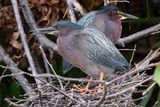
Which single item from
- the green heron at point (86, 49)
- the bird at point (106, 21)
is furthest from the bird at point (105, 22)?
the green heron at point (86, 49)

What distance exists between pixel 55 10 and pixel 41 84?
2.06 ft

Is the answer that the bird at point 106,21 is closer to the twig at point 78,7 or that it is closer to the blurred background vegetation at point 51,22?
the twig at point 78,7

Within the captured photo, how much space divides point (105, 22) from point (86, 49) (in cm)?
30

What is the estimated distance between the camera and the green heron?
2580 millimetres

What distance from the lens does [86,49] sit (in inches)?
102

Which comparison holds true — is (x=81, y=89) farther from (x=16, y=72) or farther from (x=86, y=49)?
(x=16, y=72)

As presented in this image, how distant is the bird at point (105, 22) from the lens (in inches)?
111

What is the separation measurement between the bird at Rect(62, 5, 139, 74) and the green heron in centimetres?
21

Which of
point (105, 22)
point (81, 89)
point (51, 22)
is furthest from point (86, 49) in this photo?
point (51, 22)

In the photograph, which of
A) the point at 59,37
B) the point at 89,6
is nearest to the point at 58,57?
the point at 89,6

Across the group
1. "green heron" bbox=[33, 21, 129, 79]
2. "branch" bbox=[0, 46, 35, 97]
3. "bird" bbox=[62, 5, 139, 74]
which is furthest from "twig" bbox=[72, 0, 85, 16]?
"branch" bbox=[0, 46, 35, 97]

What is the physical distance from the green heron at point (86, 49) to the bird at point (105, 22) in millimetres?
208

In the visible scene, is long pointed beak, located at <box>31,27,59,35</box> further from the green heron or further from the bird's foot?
the bird's foot

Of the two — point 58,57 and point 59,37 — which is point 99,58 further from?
point 58,57
